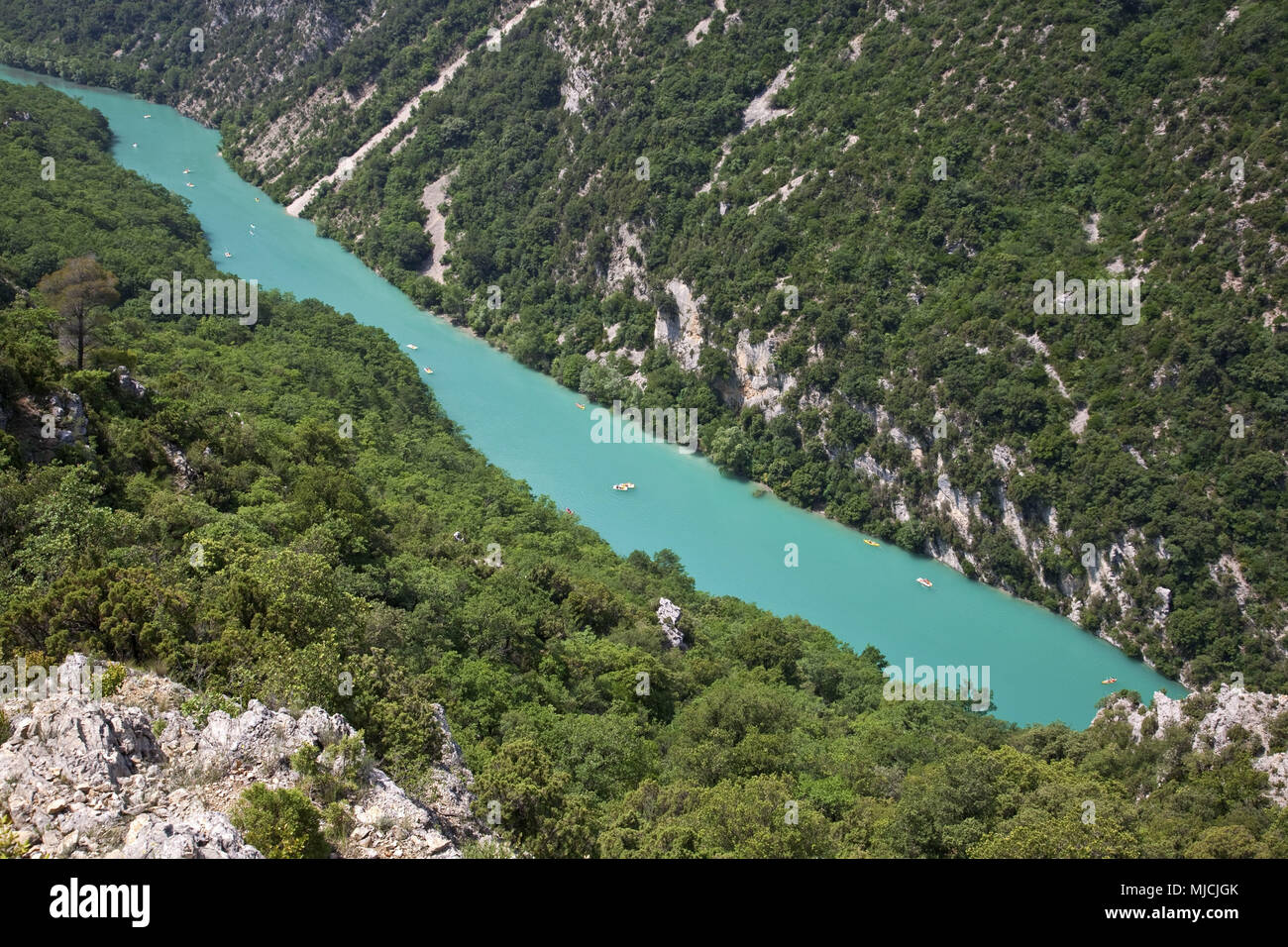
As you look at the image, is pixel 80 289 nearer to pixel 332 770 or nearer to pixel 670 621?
pixel 670 621

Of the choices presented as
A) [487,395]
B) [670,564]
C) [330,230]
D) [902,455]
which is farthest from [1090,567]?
[330,230]

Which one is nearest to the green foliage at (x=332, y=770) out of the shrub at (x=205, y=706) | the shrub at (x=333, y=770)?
the shrub at (x=333, y=770)

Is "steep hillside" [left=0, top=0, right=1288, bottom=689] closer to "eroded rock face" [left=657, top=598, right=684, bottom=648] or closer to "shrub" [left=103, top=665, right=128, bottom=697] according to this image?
"eroded rock face" [left=657, top=598, right=684, bottom=648]

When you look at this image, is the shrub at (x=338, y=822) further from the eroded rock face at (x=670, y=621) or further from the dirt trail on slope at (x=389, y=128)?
the dirt trail on slope at (x=389, y=128)

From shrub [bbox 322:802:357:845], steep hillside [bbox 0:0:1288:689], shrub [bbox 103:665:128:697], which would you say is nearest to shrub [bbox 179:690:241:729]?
shrub [bbox 103:665:128:697]
